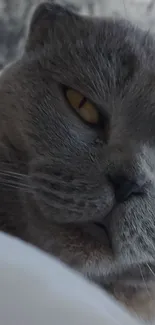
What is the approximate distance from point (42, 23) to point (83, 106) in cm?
25

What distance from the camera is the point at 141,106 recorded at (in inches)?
30.8

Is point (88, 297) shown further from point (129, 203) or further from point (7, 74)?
point (7, 74)

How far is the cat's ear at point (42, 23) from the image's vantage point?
947 millimetres

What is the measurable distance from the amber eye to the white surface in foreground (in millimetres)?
408

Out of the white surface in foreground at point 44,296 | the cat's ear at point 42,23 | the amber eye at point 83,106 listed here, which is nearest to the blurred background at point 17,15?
the cat's ear at point 42,23

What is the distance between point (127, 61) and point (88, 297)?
1.60 ft

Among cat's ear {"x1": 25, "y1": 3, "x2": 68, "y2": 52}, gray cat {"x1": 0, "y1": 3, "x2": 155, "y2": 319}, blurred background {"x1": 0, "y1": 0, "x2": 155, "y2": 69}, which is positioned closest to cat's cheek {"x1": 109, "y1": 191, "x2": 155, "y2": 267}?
gray cat {"x1": 0, "y1": 3, "x2": 155, "y2": 319}

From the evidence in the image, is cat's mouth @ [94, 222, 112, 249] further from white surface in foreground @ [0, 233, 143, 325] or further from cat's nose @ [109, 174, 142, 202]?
white surface in foreground @ [0, 233, 143, 325]

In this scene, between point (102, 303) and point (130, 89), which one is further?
point (130, 89)

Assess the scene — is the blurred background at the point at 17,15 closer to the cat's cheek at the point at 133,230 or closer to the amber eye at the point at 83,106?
the amber eye at the point at 83,106

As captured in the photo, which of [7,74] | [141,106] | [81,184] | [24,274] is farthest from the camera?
[7,74]

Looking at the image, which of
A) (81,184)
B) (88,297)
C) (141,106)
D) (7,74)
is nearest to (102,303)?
(88,297)

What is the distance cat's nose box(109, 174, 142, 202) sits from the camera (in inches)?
26.3

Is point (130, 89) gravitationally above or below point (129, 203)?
above
